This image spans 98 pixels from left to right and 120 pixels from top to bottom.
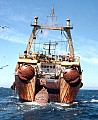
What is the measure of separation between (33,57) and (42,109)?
13.8 meters

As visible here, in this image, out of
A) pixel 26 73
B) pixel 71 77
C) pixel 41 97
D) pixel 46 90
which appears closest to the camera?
pixel 71 77

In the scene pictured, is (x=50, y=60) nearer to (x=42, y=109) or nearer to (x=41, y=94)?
(x=41, y=94)

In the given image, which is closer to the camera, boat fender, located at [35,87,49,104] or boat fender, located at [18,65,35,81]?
boat fender, located at [35,87,49,104]

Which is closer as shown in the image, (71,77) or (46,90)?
(71,77)

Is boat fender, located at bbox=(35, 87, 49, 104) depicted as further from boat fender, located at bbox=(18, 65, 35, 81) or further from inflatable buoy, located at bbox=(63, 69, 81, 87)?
inflatable buoy, located at bbox=(63, 69, 81, 87)

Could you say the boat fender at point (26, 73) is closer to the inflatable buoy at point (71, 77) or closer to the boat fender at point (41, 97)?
the boat fender at point (41, 97)

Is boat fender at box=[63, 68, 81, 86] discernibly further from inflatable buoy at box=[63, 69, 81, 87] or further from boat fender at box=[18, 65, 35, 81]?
boat fender at box=[18, 65, 35, 81]

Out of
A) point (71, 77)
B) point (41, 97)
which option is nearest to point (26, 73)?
point (41, 97)

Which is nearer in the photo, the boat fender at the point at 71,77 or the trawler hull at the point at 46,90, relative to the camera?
the boat fender at the point at 71,77

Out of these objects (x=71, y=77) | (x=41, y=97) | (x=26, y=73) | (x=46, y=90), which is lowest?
(x=41, y=97)

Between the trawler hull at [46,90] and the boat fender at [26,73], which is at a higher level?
the boat fender at [26,73]

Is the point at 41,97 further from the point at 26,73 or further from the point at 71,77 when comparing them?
the point at 71,77

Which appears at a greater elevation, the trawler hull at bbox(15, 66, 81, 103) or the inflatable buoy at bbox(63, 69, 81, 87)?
the inflatable buoy at bbox(63, 69, 81, 87)

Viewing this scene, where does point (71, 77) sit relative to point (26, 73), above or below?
below
